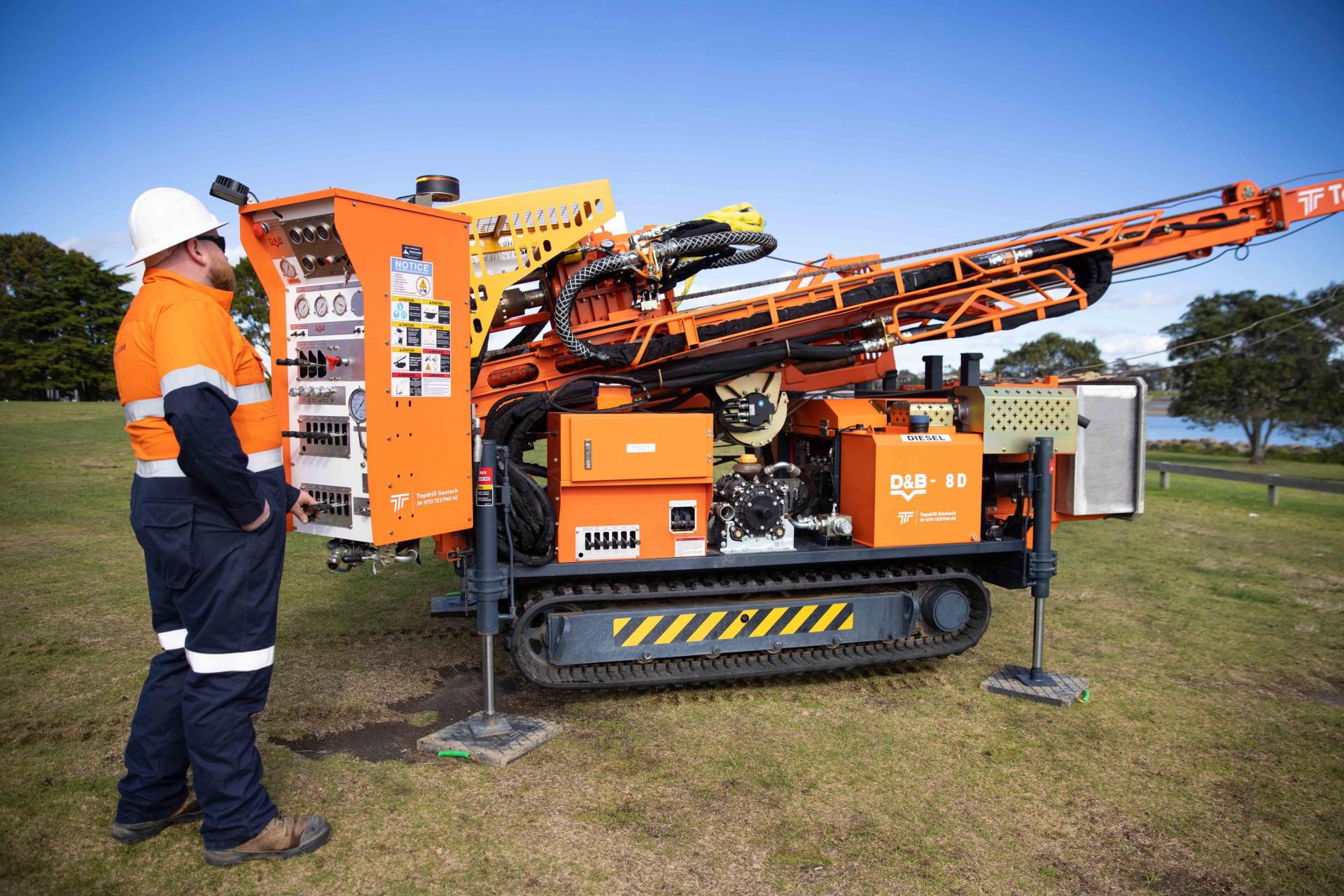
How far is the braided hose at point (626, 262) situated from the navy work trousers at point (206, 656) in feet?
6.96

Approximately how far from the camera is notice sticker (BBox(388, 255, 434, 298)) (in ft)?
13.2

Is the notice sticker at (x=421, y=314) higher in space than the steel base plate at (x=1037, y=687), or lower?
higher

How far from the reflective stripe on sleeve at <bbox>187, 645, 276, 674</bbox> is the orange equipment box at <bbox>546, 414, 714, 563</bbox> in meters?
1.89

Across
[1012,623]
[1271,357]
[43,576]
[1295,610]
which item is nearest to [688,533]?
[1012,623]

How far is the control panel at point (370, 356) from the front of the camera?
3.95 meters

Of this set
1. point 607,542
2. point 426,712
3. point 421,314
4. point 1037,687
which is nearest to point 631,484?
point 607,542

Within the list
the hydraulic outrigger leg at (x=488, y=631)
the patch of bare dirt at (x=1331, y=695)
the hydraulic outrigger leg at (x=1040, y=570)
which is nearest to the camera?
the hydraulic outrigger leg at (x=488, y=631)

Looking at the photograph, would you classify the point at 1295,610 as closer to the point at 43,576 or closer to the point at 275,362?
the point at 275,362

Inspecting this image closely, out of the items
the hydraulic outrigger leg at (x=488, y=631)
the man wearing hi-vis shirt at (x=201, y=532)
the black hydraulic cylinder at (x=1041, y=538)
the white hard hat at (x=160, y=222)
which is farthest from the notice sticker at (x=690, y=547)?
the white hard hat at (x=160, y=222)

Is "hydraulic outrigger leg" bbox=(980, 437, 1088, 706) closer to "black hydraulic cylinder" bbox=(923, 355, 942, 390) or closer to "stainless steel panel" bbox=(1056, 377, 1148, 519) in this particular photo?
"stainless steel panel" bbox=(1056, 377, 1148, 519)

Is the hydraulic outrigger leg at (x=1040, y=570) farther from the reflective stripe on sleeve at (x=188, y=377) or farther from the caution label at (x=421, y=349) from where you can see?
the reflective stripe on sleeve at (x=188, y=377)

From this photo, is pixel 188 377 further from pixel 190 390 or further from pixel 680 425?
pixel 680 425

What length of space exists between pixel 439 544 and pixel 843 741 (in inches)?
103

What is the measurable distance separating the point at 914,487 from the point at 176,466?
4069 mm
